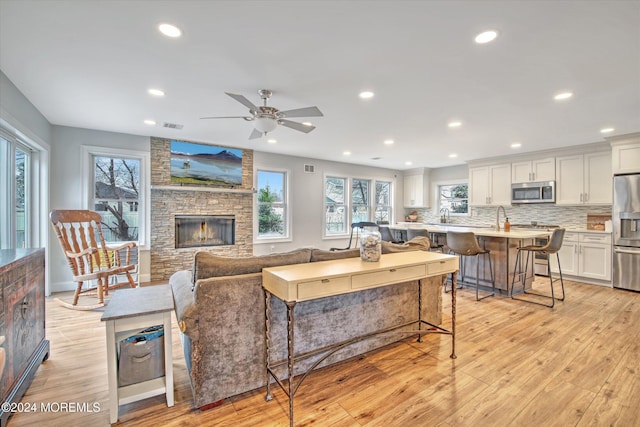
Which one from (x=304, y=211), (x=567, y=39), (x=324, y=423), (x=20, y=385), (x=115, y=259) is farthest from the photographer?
(x=304, y=211)

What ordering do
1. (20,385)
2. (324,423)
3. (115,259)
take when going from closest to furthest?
(324,423), (20,385), (115,259)

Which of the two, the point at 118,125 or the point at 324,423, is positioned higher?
the point at 118,125

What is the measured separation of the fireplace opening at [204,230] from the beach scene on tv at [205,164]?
675 millimetres

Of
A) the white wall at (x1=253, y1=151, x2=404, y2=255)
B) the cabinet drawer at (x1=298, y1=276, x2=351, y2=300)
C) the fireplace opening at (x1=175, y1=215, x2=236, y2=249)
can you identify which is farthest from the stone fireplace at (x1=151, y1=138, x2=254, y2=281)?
the cabinet drawer at (x1=298, y1=276, x2=351, y2=300)

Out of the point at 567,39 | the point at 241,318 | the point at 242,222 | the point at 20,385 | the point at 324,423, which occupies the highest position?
the point at 567,39

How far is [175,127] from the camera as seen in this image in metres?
4.38

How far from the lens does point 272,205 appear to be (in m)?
6.41

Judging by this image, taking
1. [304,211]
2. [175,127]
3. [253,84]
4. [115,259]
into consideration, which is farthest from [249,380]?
[304,211]

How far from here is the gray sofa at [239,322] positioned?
5.90 ft

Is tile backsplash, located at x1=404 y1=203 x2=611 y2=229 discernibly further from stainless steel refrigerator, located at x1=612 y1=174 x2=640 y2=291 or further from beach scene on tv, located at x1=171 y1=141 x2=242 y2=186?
beach scene on tv, located at x1=171 y1=141 x2=242 y2=186

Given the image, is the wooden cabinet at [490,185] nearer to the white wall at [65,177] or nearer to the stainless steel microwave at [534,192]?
the stainless steel microwave at [534,192]

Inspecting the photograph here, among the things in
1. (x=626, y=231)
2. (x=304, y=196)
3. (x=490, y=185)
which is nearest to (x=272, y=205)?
(x=304, y=196)

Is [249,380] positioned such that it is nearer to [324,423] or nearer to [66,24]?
[324,423]

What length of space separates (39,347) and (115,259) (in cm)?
197
